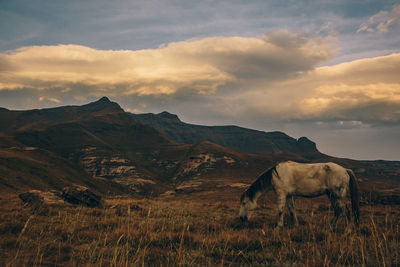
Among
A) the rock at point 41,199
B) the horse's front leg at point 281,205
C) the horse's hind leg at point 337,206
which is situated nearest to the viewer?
the horse's front leg at point 281,205

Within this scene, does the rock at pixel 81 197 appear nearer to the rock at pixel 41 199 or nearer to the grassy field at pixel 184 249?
the rock at pixel 41 199

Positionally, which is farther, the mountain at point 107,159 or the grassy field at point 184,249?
the mountain at point 107,159

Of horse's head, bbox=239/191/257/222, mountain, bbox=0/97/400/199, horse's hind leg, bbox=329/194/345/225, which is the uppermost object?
horse's hind leg, bbox=329/194/345/225

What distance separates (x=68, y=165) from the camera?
59.9 metres

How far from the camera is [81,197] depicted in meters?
14.0

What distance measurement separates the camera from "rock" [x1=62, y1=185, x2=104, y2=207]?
45.4 ft

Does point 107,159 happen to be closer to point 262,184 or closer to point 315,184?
point 262,184

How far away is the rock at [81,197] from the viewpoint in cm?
1384

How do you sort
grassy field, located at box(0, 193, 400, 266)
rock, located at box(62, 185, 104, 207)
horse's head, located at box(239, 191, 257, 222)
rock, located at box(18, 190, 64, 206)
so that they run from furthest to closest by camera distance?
rock, located at box(62, 185, 104, 207) → rock, located at box(18, 190, 64, 206) → horse's head, located at box(239, 191, 257, 222) → grassy field, located at box(0, 193, 400, 266)

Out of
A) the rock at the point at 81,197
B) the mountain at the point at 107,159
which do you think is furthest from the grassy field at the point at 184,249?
the mountain at the point at 107,159

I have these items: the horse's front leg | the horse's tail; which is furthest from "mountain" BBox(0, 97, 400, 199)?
the horse's tail

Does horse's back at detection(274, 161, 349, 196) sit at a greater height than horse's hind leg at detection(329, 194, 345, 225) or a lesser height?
greater

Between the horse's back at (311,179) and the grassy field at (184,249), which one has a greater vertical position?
the horse's back at (311,179)

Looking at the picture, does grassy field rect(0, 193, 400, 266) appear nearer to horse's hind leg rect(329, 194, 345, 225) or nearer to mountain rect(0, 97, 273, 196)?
horse's hind leg rect(329, 194, 345, 225)
